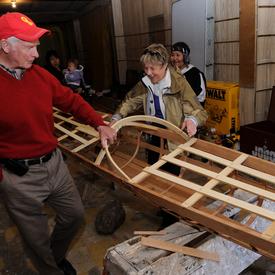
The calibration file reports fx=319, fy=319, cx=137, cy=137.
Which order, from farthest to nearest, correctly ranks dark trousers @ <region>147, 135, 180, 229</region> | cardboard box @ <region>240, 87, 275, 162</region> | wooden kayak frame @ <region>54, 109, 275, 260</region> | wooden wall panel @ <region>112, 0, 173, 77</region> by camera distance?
wooden wall panel @ <region>112, 0, 173, 77</region>
cardboard box @ <region>240, 87, 275, 162</region>
dark trousers @ <region>147, 135, 180, 229</region>
wooden kayak frame @ <region>54, 109, 275, 260</region>

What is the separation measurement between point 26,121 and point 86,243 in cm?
169

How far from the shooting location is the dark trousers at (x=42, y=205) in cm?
217

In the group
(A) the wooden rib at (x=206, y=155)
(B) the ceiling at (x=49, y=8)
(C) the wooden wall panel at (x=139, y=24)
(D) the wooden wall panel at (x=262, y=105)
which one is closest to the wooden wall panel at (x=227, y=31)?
(D) the wooden wall panel at (x=262, y=105)

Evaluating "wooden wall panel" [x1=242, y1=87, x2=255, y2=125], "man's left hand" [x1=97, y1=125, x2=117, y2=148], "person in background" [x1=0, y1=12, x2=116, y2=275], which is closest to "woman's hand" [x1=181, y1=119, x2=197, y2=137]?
"man's left hand" [x1=97, y1=125, x2=117, y2=148]

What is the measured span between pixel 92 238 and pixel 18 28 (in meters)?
2.22

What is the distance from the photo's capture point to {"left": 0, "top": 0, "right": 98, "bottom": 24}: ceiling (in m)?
11.6

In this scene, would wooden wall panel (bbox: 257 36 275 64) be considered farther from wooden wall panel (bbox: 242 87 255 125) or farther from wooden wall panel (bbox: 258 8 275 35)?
wooden wall panel (bbox: 242 87 255 125)

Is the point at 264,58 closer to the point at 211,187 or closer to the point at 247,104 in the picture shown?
the point at 247,104

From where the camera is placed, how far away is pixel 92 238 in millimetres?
3336

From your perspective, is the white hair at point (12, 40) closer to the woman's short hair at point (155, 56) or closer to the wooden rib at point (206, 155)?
the woman's short hair at point (155, 56)

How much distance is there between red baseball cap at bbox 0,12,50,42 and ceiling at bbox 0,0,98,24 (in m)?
9.93

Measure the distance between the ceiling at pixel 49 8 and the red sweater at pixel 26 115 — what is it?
9950 millimetres

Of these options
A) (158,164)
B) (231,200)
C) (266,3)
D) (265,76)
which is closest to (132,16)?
(266,3)

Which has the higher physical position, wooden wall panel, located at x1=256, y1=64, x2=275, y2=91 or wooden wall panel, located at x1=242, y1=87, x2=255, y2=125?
wooden wall panel, located at x1=256, y1=64, x2=275, y2=91
